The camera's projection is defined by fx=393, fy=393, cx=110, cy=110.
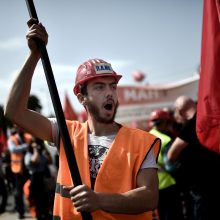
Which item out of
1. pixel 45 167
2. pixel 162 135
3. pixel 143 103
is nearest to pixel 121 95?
pixel 143 103

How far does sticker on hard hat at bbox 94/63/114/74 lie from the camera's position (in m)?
2.56

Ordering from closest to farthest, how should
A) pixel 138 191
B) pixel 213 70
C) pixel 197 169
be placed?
pixel 138 191 → pixel 213 70 → pixel 197 169

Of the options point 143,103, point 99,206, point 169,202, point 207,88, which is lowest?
point 169,202

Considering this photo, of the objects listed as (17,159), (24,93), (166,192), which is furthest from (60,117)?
(17,159)

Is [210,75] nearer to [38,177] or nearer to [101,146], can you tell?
[101,146]

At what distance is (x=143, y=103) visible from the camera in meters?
25.5

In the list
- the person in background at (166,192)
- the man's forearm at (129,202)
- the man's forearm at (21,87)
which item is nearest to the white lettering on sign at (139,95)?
the person in background at (166,192)

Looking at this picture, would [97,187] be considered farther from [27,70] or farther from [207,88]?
[207,88]

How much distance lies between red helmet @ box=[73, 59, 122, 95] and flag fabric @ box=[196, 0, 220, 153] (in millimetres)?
588

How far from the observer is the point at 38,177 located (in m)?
7.63

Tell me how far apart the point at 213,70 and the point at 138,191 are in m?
1.00

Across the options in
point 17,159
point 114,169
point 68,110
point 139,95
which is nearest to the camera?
point 114,169

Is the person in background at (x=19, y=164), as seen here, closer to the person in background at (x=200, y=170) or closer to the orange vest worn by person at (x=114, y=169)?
the person in background at (x=200, y=170)

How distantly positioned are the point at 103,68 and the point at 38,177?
5.46 meters
